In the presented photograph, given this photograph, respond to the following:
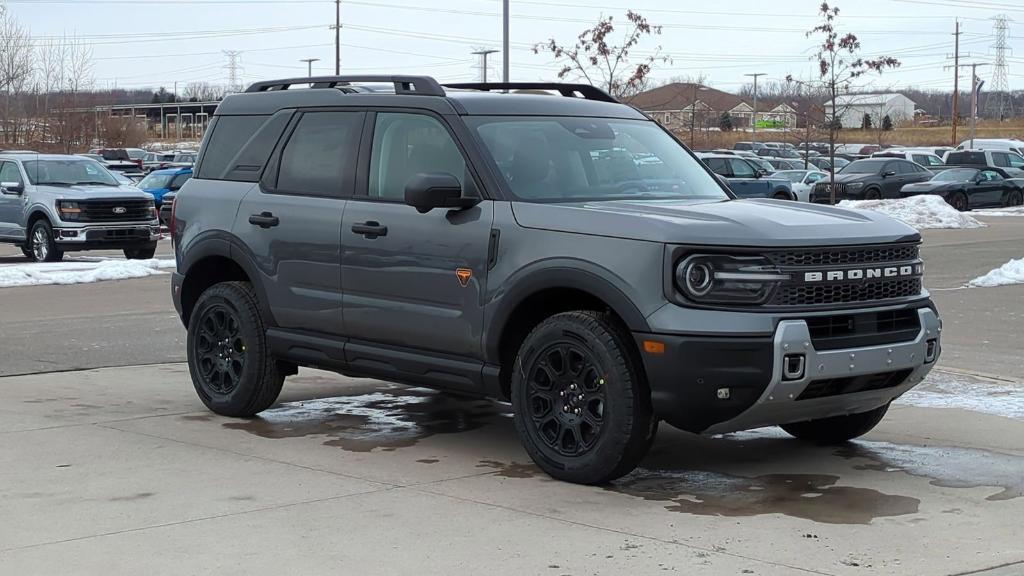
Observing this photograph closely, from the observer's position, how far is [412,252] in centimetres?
721

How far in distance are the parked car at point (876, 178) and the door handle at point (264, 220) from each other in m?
29.9

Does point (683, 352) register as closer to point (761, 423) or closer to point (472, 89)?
point (761, 423)

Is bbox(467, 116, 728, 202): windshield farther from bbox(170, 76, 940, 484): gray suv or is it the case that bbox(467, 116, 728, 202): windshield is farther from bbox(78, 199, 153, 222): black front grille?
bbox(78, 199, 153, 222): black front grille

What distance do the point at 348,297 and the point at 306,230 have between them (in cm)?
51

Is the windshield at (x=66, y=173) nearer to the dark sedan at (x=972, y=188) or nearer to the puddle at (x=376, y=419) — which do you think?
the puddle at (x=376, y=419)

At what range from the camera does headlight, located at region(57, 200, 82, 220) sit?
21781mm

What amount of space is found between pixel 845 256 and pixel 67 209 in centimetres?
1760

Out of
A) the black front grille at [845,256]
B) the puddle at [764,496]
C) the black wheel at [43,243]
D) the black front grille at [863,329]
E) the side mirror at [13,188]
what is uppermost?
the side mirror at [13,188]

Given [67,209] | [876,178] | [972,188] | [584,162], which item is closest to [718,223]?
[584,162]

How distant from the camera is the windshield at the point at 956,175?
3769 centimetres

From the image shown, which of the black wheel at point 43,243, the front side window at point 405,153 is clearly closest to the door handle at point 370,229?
the front side window at point 405,153

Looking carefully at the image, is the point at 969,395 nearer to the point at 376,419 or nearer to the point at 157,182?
the point at 376,419

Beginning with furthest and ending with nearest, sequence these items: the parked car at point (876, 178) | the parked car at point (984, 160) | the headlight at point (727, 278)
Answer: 1. the parked car at point (984, 160)
2. the parked car at point (876, 178)
3. the headlight at point (727, 278)

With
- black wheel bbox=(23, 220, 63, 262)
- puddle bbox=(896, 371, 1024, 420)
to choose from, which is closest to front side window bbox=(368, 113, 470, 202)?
puddle bbox=(896, 371, 1024, 420)
